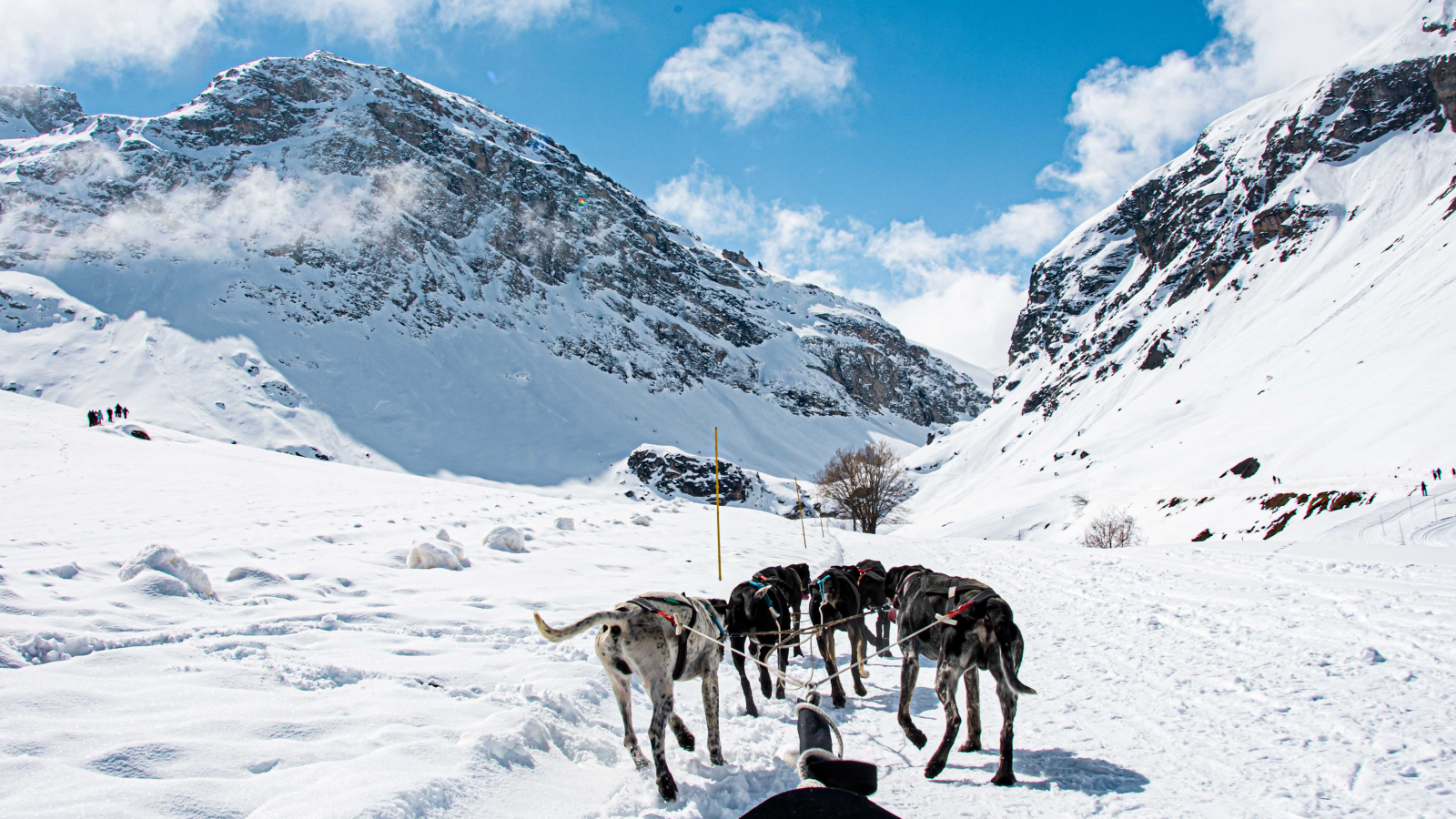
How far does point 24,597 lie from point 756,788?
21.6ft

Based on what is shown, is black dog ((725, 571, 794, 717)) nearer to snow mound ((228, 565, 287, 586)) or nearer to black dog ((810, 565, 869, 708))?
black dog ((810, 565, 869, 708))

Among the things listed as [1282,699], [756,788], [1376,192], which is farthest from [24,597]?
[1376,192]

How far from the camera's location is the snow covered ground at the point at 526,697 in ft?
12.1

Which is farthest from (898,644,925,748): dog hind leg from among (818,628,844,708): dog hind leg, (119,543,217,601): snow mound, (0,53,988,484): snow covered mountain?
(0,53,988,484): snow covered mountain

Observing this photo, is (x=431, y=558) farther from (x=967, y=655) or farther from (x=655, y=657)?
(x=967, y=655)

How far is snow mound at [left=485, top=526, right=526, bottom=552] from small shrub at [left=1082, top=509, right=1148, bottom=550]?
33810mm

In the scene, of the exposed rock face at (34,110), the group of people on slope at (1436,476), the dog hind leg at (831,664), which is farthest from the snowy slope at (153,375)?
the exposed rock face at (34,110)

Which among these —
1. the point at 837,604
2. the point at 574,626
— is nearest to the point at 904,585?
the point at 837,604

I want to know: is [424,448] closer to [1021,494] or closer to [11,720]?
[1021,494]

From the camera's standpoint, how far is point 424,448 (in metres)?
74.4

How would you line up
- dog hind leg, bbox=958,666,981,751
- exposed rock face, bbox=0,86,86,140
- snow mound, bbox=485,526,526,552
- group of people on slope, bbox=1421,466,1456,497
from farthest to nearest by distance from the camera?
1. exposed rock face, bbox=0,86,86,140
2. group of people on slope, bbox=1421,466,1456,497
3. snow mound, bbox=485,526,526,552
4. dog hind leg, bbox=958,666,981,751

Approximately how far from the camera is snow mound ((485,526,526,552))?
1292cm

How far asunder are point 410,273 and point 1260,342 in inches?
4391

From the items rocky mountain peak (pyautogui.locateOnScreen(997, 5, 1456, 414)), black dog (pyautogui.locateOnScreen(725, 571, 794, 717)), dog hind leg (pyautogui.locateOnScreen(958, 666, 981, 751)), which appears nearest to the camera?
dog hind leg (pyautogui.locateOnScreen(958, 666, 981, 751))
